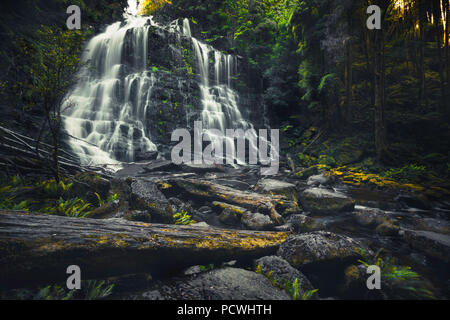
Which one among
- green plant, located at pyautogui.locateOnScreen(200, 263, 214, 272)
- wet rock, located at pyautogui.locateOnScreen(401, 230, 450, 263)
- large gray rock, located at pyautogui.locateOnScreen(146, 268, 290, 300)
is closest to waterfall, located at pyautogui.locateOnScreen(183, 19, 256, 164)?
wet rock, located at pyautogui.locateOnScreen(401, 230, 450, 263)

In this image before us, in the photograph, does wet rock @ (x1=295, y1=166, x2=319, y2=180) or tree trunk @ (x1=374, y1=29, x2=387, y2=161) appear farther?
tree trunk @ (x1=374, y1=29, x2=387, y2=161)

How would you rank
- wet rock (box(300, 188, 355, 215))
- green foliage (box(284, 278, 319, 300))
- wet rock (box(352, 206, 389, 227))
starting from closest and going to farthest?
green foliage (box(284, 278, 319, 300)) → wet rock (box(352, 206, 389, 227)) → wet rock (box(300, 188, 355, 215))

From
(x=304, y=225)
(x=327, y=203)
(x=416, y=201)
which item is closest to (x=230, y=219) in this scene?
(x=304, y=225)

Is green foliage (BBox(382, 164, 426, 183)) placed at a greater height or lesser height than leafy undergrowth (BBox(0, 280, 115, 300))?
greater

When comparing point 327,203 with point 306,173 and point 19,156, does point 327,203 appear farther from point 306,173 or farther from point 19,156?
point 19,156

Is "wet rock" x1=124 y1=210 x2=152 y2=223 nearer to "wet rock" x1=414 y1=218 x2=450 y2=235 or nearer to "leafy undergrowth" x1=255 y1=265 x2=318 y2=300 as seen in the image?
"leafy undergrowth" x1=255 y1=265 x2=318 y2=300

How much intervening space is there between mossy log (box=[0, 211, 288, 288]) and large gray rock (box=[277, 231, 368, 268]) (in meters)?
0.38

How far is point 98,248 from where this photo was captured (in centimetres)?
209

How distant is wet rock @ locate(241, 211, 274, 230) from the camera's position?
4281 mm

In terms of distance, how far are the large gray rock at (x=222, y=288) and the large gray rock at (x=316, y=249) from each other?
25.7 inches

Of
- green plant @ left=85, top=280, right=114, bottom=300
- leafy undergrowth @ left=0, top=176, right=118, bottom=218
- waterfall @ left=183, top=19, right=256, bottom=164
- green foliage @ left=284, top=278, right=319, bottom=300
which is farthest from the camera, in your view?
waterfall @ left=183, top=19, right=256, bottom=164

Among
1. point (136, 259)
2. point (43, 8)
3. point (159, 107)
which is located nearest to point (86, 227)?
point (136, 259)

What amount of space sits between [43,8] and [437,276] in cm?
2472

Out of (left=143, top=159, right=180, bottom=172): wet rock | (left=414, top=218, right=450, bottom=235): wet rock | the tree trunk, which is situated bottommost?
(left=414, top=218, right=450, bottom=235): wet rock
